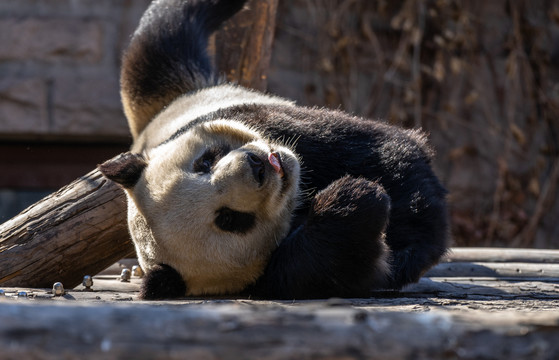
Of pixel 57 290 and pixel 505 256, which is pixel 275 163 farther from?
pixel 505 256

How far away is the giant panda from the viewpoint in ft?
7.03

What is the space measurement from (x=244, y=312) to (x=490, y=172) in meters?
4.63

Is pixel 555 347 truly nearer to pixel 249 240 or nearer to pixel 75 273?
pixel 249 240

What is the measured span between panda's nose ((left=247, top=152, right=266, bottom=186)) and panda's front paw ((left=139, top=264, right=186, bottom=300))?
1.36ft

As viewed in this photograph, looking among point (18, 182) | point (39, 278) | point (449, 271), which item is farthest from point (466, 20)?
point (39, 278)

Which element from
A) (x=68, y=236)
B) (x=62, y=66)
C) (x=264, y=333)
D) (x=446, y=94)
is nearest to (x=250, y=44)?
(x=68, y=236)

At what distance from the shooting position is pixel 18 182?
16.6 ft

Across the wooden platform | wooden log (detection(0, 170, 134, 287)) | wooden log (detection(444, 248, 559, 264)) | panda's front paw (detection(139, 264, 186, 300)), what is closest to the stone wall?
wooden log (detection(0, 170, 134, 287))

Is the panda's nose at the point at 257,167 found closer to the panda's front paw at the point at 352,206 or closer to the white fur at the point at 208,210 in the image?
the white fur at the point at 208,210

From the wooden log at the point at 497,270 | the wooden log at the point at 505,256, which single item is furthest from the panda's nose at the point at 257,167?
the wooden log at the point at 505,256

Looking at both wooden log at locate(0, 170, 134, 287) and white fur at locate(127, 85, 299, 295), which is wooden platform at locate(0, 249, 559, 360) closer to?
white fur at locate(127, 85, 299, 295)

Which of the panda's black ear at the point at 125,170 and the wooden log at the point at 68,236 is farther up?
the panda's black ear at the point at 125,170

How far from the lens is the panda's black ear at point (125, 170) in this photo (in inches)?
93.1

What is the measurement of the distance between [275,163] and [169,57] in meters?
1.64
